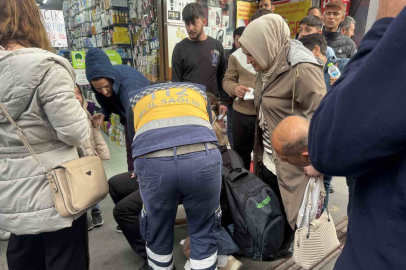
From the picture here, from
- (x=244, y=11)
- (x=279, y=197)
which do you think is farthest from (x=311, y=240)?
(x=244, y=11)

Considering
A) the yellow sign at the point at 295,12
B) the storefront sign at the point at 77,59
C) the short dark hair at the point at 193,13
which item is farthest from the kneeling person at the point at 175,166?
the yellow sign at the point at 295,12

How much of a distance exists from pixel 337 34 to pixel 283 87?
2.15m

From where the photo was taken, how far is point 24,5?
1.13 metres

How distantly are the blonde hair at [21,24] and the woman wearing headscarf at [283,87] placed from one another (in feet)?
3.69

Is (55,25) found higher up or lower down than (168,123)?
higher up

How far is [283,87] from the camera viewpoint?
156cm

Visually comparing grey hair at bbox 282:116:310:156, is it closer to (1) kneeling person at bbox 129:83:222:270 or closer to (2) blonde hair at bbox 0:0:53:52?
(1) kneeling person at bbox 129:83:222:270

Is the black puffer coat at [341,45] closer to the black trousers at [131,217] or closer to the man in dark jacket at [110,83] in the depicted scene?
the man in dark jacket at [110,83]

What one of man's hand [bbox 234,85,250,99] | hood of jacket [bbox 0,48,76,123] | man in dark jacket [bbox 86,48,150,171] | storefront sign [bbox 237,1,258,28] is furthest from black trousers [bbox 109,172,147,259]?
storefront sign [bbox 237,1,258,28]

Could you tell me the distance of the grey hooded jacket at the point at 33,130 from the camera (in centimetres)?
105

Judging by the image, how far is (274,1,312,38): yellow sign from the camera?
15.0 ft

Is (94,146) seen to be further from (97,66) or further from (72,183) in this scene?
(72,183)

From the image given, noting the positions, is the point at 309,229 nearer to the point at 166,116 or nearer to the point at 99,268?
the point at 166,116

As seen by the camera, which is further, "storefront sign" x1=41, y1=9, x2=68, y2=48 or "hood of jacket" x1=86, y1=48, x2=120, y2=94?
"storefront sign" x1=41, y1=9, x2=68, y2=48
